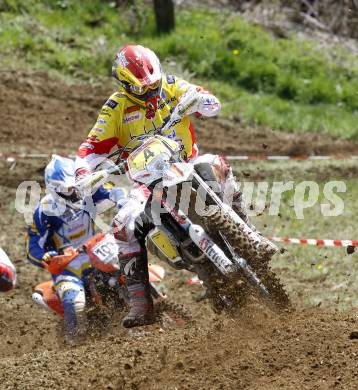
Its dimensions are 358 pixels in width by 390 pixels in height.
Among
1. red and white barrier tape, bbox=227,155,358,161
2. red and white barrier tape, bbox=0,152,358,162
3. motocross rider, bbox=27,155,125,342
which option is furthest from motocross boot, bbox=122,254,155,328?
red and white barrier tape, bbox=227,155,358,161

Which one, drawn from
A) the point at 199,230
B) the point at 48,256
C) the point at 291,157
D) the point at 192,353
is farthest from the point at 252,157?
the point at 192,353

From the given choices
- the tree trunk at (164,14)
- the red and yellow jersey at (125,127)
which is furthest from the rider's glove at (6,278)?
the tree trunk at (164,14)

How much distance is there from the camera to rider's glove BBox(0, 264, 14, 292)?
4895 millimetres

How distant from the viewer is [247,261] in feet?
20.7

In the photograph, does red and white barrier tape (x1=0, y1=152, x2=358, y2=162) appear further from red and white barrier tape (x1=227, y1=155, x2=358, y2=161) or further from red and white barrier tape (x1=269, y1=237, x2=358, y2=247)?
red and white barrier tape (x1=269, y1=237, x2=358, y2=247)

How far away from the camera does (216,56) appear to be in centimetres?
1852

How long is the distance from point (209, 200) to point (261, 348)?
1367mm

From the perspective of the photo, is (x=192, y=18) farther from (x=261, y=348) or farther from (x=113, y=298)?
(x=261, y=348)

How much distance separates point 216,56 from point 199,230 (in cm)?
1271

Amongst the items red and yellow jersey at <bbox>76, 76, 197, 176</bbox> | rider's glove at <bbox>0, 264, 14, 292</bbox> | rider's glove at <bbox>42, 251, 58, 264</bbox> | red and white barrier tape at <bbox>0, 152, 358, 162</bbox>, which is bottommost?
red and white barrier tape at <bbox>0, 152, 358, 162</bbox>

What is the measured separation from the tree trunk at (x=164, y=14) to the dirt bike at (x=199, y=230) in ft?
41.8

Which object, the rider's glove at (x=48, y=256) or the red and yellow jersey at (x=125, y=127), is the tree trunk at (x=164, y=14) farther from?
the red and yellow jersey at (x=125, y=127)

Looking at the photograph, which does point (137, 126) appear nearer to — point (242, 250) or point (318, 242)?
point (242, 250)

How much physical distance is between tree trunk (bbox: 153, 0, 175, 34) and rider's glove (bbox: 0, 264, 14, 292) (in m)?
14.8
